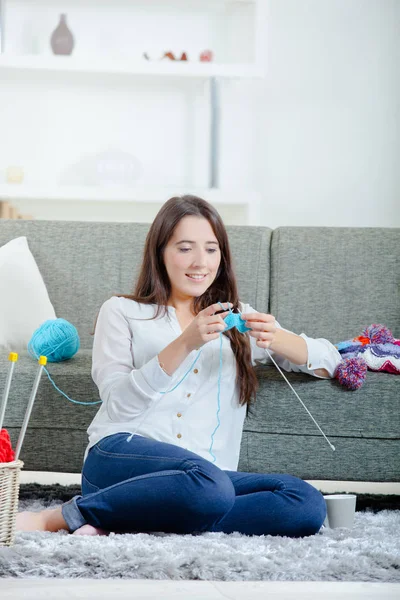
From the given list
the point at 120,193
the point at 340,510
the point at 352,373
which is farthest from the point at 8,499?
the point at 120,193

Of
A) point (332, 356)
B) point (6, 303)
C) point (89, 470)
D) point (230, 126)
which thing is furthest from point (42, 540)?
point (230, 126)

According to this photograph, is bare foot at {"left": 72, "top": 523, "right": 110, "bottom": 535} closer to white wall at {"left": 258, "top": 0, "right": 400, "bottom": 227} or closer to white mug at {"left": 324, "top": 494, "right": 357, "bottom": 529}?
white mug at {"left": 324, "top": 494, "right": 357, "bottom": 529}

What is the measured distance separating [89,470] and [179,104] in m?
2.75

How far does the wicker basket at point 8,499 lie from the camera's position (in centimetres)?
155

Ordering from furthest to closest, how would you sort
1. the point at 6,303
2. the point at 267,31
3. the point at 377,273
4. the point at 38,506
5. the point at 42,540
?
the point at 267,31
the point at 377,273
the point at 6,303
the point at 38,506
the point at 42,540

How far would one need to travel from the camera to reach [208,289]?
2.10 metres

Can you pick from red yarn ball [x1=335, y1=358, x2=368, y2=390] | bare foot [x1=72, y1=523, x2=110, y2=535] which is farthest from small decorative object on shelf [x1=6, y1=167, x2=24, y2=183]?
bare foot [x1=72, y1=523, x2=110, y2=535]

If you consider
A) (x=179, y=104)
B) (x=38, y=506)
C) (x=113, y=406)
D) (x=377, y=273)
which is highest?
(x=179, y=104)

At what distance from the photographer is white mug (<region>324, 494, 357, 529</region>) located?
6.18 feet

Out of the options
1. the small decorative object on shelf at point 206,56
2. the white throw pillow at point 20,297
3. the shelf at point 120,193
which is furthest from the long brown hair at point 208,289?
the small decorative object on shelf at point 206,56

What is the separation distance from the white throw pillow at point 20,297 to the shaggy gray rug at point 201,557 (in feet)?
3.31

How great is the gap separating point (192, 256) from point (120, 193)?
2.04 metres

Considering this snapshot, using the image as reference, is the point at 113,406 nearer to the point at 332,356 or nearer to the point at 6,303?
the point at 332,356

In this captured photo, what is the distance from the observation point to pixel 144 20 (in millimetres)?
4215
